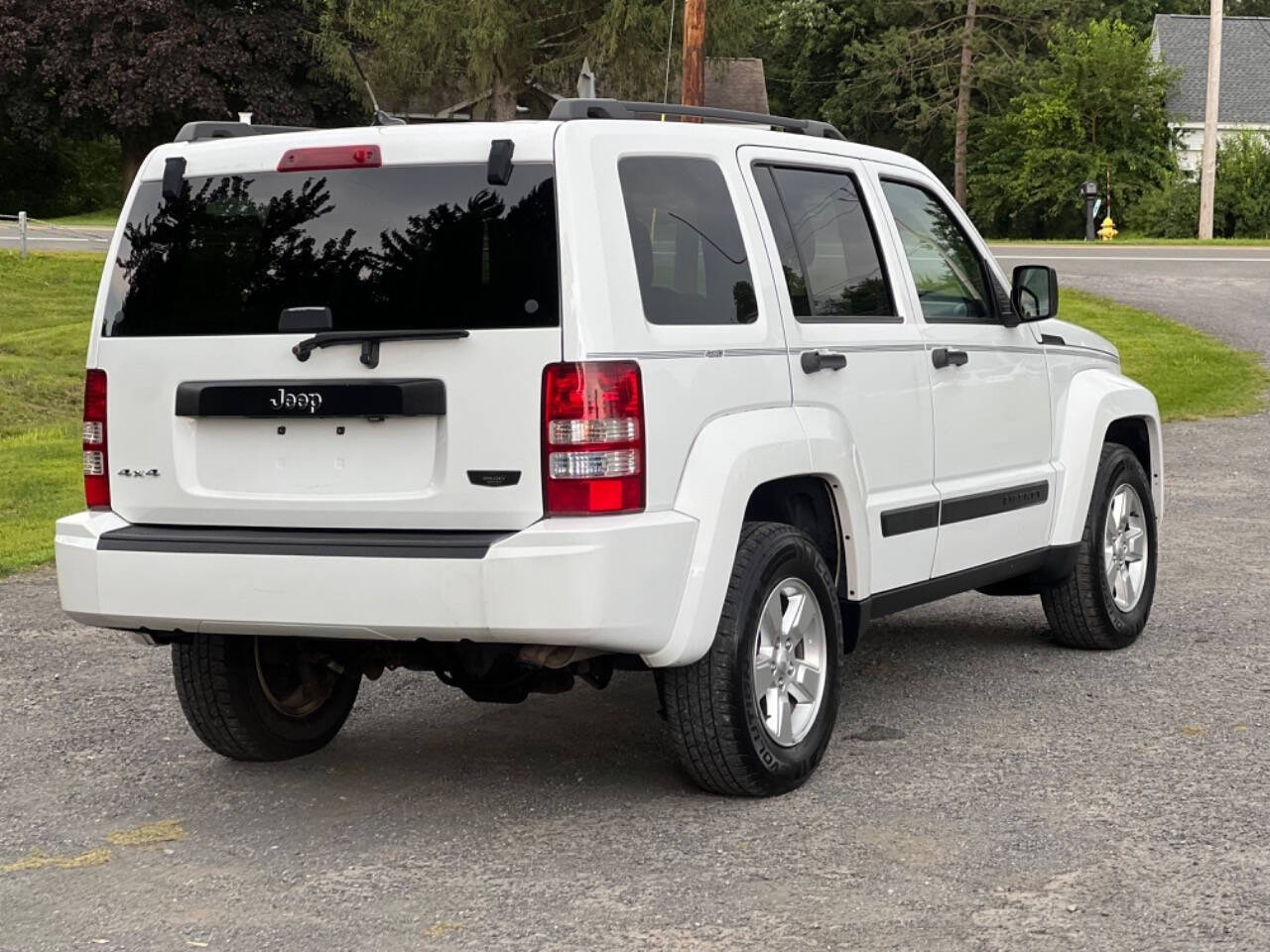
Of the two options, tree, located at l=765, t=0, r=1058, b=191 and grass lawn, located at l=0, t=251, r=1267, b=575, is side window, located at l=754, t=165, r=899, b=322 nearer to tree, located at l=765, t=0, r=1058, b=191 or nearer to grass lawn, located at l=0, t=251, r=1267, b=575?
grass lawn, located at l=0, t=251, r=1267, b=575

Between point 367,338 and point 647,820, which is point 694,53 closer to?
point 367,338

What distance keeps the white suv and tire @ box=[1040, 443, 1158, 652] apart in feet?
5.14

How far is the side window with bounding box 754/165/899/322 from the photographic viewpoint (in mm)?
5867

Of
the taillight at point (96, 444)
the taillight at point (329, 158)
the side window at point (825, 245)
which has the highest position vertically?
the taillight at point (329, 158)

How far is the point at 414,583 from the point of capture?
501cm

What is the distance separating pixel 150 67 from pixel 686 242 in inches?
1753

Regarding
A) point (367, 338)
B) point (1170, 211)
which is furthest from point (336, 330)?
point (1170, 211)

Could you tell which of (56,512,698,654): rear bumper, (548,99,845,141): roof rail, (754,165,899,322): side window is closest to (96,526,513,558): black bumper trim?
(56,512,698,654): rear bumper

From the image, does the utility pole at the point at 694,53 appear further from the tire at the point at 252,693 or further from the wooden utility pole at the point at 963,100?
the wooden utility pole at the point at 963,100

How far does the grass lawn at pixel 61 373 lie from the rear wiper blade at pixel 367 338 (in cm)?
566

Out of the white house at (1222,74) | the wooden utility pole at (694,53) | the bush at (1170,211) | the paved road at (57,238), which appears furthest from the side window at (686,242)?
the white house at (1222,74)

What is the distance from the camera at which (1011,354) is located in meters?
7.07

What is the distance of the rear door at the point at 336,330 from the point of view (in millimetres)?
5043

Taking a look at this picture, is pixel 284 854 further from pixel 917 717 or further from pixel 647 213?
pixel 917 717
